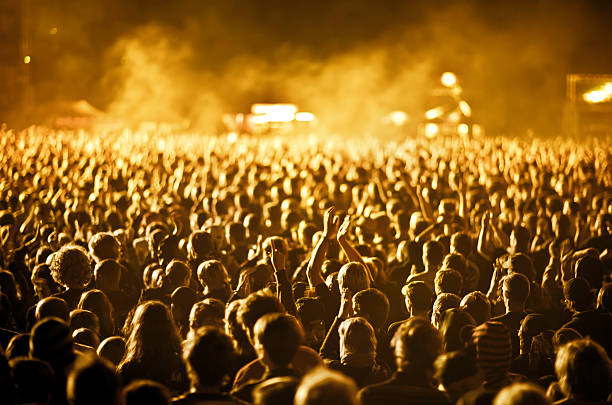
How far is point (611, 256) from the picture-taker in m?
5.91

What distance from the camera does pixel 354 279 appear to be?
4168 millimetres

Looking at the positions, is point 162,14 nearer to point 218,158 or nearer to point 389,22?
point 389,22

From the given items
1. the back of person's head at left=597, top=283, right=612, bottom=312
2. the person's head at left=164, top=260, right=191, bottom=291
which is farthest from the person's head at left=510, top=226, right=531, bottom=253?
the person's head at left=164, top=260, right=191, bottom=291

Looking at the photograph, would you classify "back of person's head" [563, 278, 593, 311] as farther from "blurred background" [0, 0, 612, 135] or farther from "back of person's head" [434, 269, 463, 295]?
"blurred background" [0, 0, 612, 135]

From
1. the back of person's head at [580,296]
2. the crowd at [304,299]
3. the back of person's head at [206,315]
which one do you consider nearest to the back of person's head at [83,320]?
the crowd at [304,299]

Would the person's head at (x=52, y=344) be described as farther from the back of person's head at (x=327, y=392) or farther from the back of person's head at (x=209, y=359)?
the back of person's head at (x=327, y=392)

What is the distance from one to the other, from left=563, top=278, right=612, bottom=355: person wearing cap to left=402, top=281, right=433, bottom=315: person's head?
2.23 feet

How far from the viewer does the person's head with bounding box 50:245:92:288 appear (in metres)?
4.45

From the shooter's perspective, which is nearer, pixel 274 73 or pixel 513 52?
pixel 513 52

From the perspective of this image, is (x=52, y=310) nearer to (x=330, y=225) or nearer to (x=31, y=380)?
(x=31, y=380)

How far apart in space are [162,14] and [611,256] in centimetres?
2352

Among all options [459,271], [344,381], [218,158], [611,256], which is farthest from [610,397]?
[218,158]

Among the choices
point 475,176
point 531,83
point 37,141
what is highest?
point 531,83

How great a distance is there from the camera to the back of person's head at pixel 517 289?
4174 millimetres
